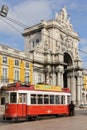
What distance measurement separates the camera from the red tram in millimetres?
27000

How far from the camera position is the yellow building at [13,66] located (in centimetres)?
5753

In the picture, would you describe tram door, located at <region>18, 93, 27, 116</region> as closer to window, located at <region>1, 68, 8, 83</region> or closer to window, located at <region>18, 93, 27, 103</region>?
window, located at <region>18, 93, 27, 103</region>

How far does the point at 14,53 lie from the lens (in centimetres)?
6050

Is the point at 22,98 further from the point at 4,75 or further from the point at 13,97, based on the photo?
the point at 4,75

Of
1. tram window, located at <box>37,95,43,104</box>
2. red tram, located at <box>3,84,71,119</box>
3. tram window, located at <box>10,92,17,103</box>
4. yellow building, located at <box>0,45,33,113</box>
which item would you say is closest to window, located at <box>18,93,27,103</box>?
red tram, located at <box>3,84,71,119</box>

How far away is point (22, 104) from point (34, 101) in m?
1.87

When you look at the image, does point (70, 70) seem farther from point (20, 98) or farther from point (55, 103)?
point (20, 98)

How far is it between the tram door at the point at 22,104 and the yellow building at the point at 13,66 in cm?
2716

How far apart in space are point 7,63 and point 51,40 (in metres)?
17.2

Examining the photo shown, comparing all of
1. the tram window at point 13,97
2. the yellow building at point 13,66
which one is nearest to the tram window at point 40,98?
the tram window at point 13,97

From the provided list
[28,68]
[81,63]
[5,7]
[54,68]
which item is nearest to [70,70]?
[81,63]

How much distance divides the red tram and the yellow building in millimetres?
23388

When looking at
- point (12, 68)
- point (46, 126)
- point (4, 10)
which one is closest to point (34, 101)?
point (46, 126)

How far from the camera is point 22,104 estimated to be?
27.5m
